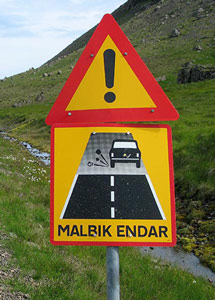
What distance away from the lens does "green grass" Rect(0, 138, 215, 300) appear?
4512mm

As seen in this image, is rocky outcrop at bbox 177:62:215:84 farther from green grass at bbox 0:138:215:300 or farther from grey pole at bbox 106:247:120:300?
grey pole at bbox 106:247:120:300

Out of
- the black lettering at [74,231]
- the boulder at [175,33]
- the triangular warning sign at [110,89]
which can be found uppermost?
the boulder at [175,33]

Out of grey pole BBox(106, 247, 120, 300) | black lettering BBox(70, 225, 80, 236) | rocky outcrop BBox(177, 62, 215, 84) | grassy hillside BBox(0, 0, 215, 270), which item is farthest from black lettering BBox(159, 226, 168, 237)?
rocky outcrop BBox(177, 62, 215, 84)

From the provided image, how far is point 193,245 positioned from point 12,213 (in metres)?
5.09

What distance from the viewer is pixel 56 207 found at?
268 cm

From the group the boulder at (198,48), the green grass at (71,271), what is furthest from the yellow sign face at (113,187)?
the boulder at (198,48)

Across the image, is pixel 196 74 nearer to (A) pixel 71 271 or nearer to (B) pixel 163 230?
(A) pixel 71 271

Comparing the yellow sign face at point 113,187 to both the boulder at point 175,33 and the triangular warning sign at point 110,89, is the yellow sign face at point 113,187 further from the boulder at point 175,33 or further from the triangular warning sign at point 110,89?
the boulder at point 175,33

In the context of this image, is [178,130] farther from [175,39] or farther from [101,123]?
[175,39]

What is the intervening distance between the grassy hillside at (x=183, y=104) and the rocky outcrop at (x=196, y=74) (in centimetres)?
211

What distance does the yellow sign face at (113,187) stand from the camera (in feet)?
8.61

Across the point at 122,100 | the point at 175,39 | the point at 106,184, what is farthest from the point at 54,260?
the point at 175,39

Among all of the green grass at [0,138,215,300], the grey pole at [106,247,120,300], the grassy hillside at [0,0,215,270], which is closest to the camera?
the grey pole at [106,247,120,300]

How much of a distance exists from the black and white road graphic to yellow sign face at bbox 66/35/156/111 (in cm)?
31
